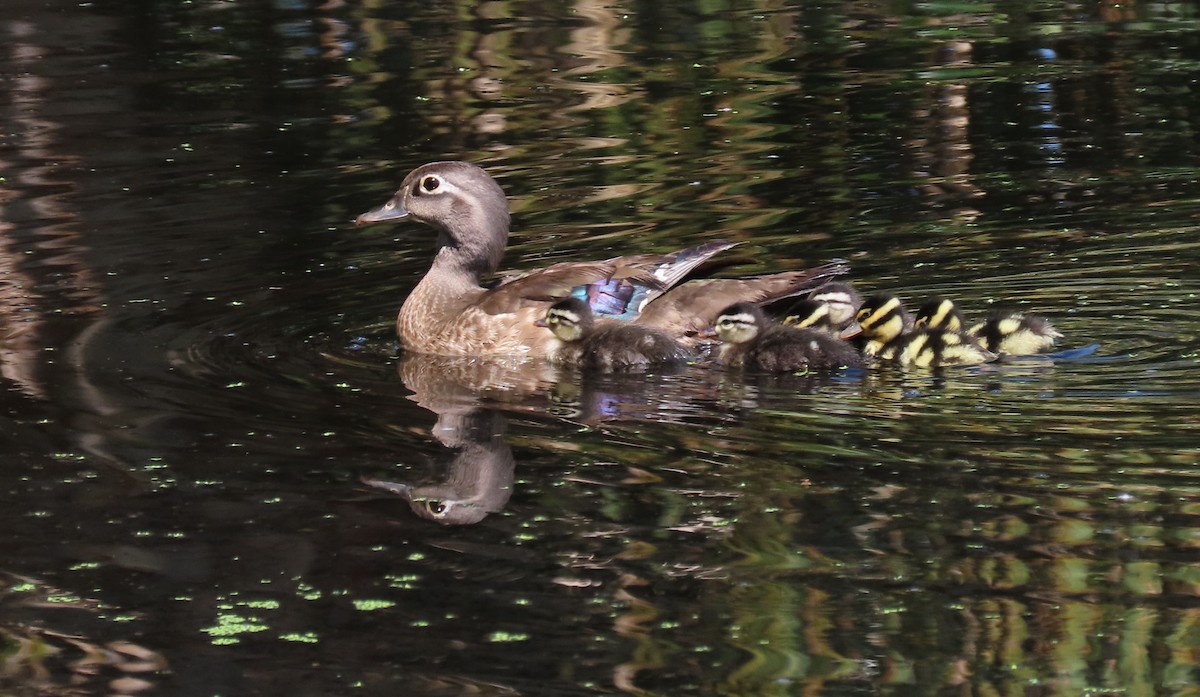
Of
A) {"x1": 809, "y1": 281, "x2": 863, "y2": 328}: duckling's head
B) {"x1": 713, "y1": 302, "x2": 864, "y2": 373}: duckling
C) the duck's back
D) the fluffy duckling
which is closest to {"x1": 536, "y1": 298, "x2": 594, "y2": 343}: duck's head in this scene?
the fluffy duckling

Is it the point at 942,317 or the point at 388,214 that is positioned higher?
the point at 388,214

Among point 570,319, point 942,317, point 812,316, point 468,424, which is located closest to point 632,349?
point 570,319

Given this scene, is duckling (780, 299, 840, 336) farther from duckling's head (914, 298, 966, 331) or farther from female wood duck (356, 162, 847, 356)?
duckling's head (914, 298, 966, 331)

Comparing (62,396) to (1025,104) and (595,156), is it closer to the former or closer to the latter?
(595,156)

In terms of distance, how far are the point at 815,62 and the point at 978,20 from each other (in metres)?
2.35

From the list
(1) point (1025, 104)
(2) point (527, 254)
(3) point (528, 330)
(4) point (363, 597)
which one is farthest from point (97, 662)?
(1) point (1025, 104)

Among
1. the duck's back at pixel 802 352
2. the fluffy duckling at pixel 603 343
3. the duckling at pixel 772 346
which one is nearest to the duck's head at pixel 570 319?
the fluffy duckling at pixel 603 343

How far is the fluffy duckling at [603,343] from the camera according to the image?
24.6 feet

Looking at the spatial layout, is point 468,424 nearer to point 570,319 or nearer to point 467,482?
point 467,482

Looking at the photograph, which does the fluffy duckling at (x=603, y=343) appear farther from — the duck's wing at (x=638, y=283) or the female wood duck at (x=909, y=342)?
the female wood duck at (x=909, y=342)

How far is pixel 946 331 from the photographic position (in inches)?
286

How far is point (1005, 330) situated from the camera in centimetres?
725

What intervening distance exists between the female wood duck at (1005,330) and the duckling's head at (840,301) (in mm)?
401

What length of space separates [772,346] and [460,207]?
1820mm
